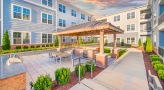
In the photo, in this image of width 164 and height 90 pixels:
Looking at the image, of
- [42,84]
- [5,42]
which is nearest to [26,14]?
[5,42]

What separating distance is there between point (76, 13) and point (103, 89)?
89.1 ft

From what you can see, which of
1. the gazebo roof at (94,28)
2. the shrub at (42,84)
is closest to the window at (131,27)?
the gazebo roof at (94,28)

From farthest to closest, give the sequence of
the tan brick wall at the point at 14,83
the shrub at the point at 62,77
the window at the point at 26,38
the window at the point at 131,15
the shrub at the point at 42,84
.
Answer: the window at the point at 131,15, the window at the point at 26,38, the shrub at the point at 62,77, the shrub at the point at 42,84, the tan brick wall at the point at 14,83

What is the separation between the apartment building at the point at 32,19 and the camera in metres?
15.2

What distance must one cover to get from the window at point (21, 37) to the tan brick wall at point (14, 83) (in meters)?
15.6

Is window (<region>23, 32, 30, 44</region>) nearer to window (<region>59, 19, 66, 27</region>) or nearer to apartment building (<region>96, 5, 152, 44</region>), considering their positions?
window (<region>59, 19, 66, 27</region>)

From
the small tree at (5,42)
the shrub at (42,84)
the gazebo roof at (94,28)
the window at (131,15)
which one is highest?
the window at (131,15)

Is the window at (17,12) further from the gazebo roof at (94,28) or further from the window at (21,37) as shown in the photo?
the gazebo roof at (94,28)

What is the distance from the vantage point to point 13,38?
15789 millimetres

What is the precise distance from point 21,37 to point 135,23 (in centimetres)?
2858

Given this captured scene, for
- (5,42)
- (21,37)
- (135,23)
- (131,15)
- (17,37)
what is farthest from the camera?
(131,15)

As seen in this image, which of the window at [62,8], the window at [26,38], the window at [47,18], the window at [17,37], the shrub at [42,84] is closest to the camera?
the shrub at [42,84]

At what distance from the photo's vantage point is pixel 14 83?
3164 mm

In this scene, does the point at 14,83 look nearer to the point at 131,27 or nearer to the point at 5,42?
the point at 5,42
